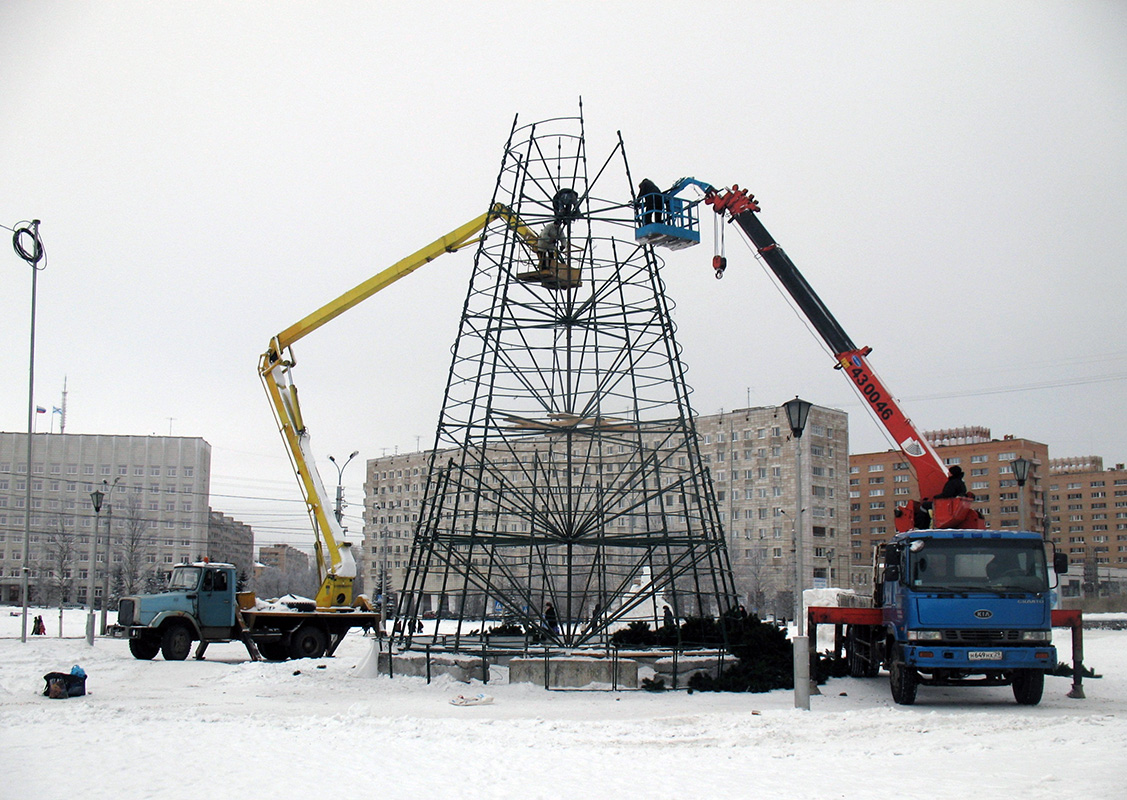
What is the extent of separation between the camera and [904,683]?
15.5 m

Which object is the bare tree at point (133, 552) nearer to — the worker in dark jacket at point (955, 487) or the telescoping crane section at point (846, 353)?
the telescoping crane section at point (846, 353)

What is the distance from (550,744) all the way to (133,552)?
272 feet

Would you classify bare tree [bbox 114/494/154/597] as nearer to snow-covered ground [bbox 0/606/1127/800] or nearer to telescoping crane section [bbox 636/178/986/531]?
telescoping crane section [bbox 636/178/986/531]

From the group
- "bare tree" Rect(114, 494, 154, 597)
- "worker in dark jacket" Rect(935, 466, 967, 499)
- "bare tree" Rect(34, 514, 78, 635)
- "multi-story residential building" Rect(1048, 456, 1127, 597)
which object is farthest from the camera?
"multi-story residential building" Rect(1048, 456, 1127, 597)

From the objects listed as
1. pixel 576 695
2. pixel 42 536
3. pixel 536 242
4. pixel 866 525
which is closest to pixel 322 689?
pixel 576 695

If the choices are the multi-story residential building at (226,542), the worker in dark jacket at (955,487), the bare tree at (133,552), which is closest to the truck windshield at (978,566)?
the worker in dark jacket at (955,487)

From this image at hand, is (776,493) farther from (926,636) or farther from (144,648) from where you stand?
(926,636)

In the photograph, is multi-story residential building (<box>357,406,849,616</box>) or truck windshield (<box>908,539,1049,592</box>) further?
multi-story residential building (<box>357,406,849,616</box>)

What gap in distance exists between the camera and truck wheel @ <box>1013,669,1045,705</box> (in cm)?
1552

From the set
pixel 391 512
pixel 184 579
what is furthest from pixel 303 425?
pixel 391 512

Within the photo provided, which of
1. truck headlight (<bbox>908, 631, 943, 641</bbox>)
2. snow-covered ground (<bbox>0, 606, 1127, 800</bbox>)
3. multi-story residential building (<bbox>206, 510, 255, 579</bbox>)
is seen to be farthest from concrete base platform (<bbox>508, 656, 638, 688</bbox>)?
multi-story residential building (<bbox>206, 510, 255, 579</bbox>)

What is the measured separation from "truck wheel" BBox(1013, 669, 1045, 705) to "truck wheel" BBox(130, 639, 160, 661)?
2004 cm

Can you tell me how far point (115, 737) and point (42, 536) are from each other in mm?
103166

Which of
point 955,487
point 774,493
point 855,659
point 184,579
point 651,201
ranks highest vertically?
point 651,201
